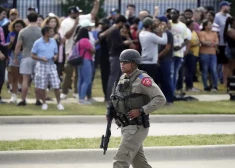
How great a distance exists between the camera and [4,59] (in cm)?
1597

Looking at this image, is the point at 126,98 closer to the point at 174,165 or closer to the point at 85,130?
the point at 174,165

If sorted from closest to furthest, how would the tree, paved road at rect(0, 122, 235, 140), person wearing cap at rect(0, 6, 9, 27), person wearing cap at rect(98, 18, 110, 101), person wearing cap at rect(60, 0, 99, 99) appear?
paved road at rect(0, 122, 235, 140)
person wearing cap at rect(98, 18, 110, 101)
person wearing cap at rect(60, 0, 99, 99)
person wearing cap at rect(0, 6, 9, 27)
the tree

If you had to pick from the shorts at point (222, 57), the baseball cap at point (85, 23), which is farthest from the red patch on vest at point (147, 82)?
the shorts at point (222, 57)

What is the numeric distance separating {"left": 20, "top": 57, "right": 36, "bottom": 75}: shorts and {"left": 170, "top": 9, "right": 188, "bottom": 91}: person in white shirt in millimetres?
3130

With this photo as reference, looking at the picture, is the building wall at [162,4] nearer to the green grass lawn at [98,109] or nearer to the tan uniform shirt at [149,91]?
the green grass lawn at [98,109]

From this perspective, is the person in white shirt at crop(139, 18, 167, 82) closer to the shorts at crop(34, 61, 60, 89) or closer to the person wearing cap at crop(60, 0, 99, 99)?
the shorts at crop(34, 61, 60, 89)

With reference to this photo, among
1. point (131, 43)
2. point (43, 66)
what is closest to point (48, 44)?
point (43, 66)

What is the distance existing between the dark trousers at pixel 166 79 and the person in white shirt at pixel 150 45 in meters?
0.52

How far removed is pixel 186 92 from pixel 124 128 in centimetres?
1056

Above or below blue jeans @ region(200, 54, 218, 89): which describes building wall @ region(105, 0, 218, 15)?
above

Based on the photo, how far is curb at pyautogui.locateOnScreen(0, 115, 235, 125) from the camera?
14.1m

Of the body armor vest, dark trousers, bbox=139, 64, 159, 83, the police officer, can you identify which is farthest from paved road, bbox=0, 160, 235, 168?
dark trousers, bbox=139, 64, 159, 83

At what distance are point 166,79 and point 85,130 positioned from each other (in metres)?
3.01

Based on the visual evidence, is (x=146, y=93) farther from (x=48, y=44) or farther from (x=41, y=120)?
(x=48, y=44)
